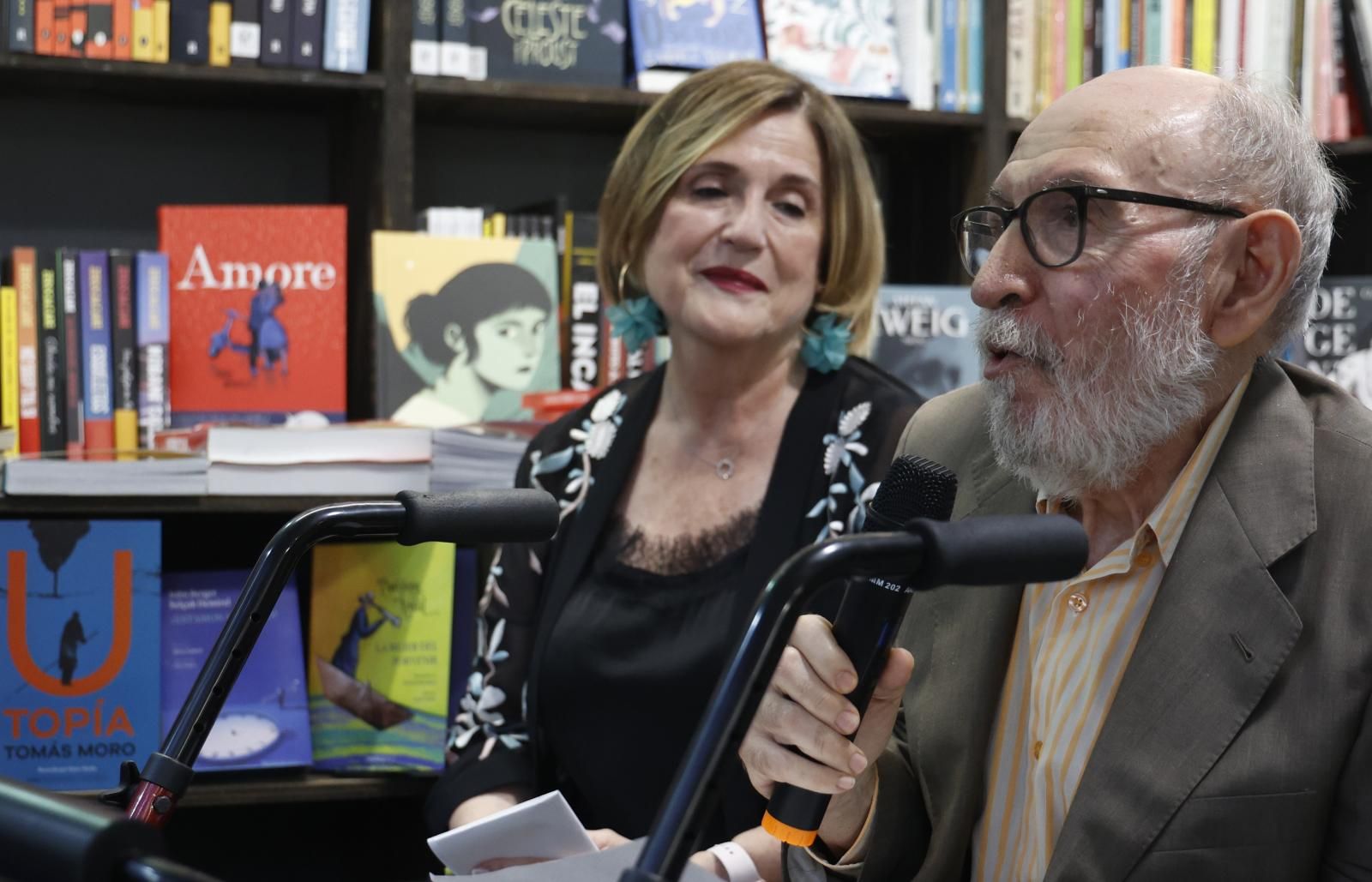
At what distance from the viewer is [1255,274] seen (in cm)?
120

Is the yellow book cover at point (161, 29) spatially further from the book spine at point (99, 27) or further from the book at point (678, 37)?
the book at point (678, 37)

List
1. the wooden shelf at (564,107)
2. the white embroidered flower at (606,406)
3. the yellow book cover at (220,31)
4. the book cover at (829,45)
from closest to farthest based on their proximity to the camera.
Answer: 1. the white embroidered flower at (606,406)
2. the yellow book cover at (220,31)
3. the wooden shelf at (564,107)
4. the book cover at (829,45)

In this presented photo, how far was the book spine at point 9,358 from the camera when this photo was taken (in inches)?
80.9

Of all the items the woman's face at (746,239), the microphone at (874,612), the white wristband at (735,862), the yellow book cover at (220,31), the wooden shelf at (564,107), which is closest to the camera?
the microphone at (874,612)

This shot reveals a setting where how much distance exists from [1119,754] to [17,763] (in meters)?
1.54

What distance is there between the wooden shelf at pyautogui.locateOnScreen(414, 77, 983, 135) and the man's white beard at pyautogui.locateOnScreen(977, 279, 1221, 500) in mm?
1206

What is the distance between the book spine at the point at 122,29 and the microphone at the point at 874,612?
1543 millimetres

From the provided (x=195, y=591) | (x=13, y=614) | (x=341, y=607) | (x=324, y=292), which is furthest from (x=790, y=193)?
(x=13, y=614)

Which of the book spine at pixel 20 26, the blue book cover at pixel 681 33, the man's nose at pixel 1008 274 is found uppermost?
the blue book cover at pixel 681 33

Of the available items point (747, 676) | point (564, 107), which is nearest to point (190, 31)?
point (564, 107)

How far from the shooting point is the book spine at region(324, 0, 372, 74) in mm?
2174

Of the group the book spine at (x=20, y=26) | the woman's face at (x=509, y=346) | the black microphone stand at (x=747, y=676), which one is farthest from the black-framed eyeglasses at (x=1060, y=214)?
the book spine at (x=20, y=26)

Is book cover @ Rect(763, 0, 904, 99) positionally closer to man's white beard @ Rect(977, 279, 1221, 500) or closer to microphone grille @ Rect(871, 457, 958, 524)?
man's white beard @ Rect(977, 279, 1221, 500)

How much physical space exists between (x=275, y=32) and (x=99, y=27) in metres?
0.24
